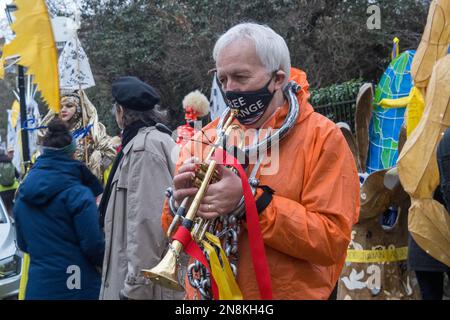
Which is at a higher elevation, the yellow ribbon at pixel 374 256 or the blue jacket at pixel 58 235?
the blue jacket at pixel 58 235

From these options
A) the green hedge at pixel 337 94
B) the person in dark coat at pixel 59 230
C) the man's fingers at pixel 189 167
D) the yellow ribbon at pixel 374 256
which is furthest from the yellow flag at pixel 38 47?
the green hedge at pixel 337 94

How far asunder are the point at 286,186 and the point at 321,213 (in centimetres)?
16

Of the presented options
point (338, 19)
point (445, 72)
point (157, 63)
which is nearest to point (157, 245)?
point (445, 72)

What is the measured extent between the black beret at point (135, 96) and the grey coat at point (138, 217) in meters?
0.21

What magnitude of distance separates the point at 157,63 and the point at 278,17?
172 inches

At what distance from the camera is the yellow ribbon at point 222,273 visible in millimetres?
2240

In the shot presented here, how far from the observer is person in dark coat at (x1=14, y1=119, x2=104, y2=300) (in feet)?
13.5

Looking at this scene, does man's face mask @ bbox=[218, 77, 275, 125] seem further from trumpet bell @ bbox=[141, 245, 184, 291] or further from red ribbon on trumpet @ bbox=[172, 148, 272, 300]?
trumpet bell @ bbox=[141, 245, 184, 291]

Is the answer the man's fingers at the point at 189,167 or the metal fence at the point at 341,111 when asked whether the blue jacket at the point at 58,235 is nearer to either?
the man's fingers at the point at 189,167

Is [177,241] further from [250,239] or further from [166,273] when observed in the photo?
[250,239]

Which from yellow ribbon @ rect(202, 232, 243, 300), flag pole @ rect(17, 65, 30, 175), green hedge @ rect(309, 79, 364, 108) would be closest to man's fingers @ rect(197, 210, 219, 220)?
yellow ribbon @ rect(202, 232, 243, 300)

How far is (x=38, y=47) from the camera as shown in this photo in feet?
16.1

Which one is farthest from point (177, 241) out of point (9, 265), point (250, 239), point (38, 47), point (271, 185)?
point (9, 265)

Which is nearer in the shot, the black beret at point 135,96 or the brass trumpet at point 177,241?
the brass trumpet at point 177,241
